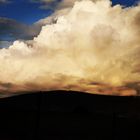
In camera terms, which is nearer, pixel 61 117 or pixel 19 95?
pixel 61 117

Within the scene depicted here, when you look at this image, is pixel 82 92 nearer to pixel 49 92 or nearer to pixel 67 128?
pixel 49 92

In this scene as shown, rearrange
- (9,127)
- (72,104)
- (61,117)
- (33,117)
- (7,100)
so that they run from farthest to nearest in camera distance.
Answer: (72,104) → (7,100) → (61,117) → (33,117) → (9,127)

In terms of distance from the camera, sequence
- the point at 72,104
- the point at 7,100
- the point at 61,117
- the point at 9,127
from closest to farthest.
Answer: the point at 9,127 < the point at 61,117 < the point at 7,100 < the point at 72,104

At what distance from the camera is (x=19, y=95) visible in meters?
84.4

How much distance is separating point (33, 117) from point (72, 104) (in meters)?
45.1

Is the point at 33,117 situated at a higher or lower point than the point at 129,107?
lower

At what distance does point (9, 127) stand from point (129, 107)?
5274cm

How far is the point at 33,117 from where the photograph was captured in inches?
1479

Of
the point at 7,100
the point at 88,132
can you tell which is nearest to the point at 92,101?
the point at 7,100

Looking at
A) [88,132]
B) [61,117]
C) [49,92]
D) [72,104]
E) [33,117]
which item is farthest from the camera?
[49,92]

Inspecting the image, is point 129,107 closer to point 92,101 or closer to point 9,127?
point 92,101

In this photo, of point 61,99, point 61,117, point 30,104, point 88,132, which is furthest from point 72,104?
point 88,132

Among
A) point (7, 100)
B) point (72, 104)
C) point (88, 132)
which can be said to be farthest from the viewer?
point (72, 104)

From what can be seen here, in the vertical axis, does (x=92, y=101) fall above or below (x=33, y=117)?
above
